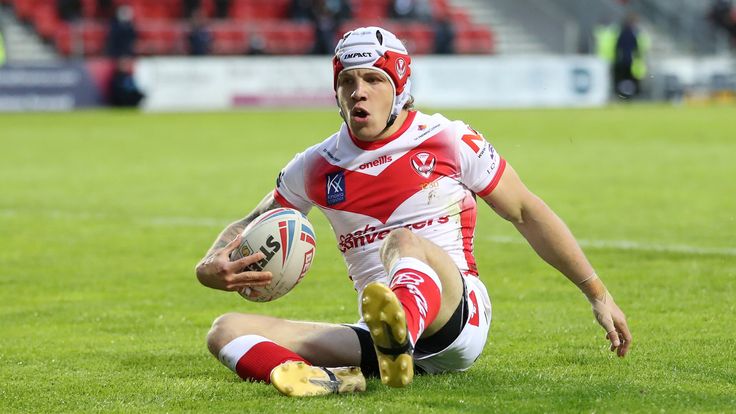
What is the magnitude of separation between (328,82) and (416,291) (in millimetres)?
32842

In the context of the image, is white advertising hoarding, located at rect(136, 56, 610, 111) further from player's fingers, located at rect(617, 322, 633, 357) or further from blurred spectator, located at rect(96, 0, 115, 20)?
player's fingers, located at rect(617, 322, 633, 357)

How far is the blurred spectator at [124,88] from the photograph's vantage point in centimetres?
3469

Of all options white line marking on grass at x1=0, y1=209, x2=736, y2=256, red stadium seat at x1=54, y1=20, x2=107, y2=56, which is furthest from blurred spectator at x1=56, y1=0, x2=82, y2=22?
white line marking on grass at x1=0, y1=209, x2=736, y2=256

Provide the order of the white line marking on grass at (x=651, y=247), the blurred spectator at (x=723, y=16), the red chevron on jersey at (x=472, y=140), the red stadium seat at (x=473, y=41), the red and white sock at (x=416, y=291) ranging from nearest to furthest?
the red and white sock at (x=416, y=291) < the red chevron on jersey at (x=472, y=140) < the white line marking on grass at (x=651, y=247) < the red stadium seat at (x=473, y=41) < the blurred spectator at (x=723, y=16)

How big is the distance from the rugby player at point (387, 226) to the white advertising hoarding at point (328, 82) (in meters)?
29.6

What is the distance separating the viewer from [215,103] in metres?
36.4

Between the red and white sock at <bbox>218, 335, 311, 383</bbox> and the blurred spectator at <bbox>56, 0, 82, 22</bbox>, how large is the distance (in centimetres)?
3219

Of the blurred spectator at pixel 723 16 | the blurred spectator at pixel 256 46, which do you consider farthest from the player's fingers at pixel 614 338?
the blurred spectator at pixel 723 16

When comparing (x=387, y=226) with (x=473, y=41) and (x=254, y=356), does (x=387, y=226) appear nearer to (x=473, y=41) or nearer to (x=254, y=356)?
(x=254, y=356)

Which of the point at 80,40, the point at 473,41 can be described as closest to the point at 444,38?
the point at 473,41

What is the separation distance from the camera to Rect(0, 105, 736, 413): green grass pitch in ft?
18.4

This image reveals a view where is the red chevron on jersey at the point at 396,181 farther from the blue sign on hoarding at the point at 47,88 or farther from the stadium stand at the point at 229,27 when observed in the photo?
the stadium stand at the point at 229,27

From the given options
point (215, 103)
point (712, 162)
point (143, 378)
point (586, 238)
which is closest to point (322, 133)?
point (712, 162)

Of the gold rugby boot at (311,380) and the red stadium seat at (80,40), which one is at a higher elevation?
the gold rugby boot at (311,380)
